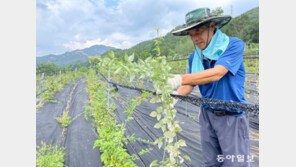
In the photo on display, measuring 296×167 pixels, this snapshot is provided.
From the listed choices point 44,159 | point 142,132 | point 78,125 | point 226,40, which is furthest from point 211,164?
point 78,125

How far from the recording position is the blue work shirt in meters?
1.24

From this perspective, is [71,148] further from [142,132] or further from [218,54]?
[218,54]

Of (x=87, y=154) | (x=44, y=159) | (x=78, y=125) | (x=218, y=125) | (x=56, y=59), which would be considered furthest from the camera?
(x=56, y=59)

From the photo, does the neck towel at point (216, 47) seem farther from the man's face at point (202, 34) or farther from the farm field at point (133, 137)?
the farm field at point (133, 137)

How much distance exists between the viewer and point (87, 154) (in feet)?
10.3

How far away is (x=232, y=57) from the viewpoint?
49.2 inches

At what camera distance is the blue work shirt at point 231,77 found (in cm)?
124

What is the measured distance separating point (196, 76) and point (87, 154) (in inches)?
119

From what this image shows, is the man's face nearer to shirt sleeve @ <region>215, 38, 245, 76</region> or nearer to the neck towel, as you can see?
the neck towel

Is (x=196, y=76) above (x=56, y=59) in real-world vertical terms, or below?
below

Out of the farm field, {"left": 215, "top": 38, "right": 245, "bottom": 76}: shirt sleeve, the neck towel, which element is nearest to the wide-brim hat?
the neck towel

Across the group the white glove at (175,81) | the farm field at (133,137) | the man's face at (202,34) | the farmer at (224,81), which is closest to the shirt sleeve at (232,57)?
the farmer at (224,81)

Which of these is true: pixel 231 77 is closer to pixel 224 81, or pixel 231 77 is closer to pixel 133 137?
pixel 224 81

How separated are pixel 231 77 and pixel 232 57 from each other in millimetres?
218
